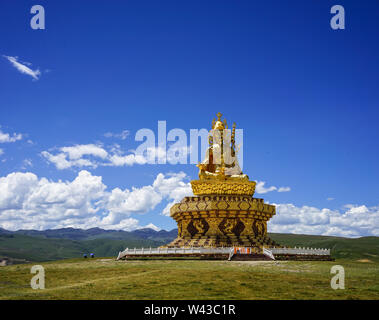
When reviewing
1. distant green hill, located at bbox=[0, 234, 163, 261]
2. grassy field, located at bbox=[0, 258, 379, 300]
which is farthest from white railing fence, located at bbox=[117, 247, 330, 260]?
distant green hill, located at bbox=[0, 234, 163, 261]

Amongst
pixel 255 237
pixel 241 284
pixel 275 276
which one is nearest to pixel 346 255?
pixel 255 237

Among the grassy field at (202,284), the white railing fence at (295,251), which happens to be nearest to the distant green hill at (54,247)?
the white railing fence at (295,251)

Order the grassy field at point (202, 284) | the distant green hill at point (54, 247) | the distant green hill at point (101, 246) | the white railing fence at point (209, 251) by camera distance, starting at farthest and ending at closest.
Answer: the distant green hill at point (54, 247) < the distant green hill at point (101, 246) < the white railing fence at point (209, 251) < the grassy field at point (202, 284)

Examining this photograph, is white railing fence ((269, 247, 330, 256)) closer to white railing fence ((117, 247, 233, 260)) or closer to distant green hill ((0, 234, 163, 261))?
white railing fence ((117, 247, 233, 260))

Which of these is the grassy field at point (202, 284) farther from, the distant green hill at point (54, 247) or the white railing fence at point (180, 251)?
the distant green hill at point (54, 247)

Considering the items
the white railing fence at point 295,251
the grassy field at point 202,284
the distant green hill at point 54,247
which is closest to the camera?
the grassy field at point 202,284

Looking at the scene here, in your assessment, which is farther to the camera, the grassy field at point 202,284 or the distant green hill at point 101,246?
the distant green hill at point 101,246

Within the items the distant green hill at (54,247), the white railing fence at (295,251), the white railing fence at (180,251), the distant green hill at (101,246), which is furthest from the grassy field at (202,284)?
the distant green hill at (54,247)

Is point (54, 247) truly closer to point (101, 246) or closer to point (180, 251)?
point (101, 246)

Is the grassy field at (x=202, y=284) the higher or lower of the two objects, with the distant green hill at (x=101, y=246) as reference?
higher

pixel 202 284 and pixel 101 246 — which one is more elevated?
pixel 202 284

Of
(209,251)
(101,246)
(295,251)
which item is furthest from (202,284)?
(101,246)

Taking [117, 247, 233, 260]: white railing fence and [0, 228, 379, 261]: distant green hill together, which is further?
[0, 228, 379, 261]: distant green hill
